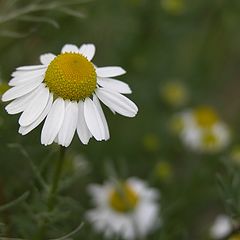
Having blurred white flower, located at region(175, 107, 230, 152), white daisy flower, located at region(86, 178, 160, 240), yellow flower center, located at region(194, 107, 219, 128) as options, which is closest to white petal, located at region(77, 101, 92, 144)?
white daisy flower, located at region(86, 178, 160, 240)

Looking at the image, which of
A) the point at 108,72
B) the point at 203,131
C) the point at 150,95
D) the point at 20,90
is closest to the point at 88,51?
the point at 108,72

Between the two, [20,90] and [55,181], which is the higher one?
[20,90]

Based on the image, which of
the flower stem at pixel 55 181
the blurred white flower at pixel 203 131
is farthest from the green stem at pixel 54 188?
the blurred white flower at pixel 203 131

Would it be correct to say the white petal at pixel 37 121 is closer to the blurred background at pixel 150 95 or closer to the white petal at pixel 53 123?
the white petal at pixel 53 123

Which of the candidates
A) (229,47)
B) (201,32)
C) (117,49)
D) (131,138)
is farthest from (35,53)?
(229,47)

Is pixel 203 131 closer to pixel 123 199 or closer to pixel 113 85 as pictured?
pixel 123 199
